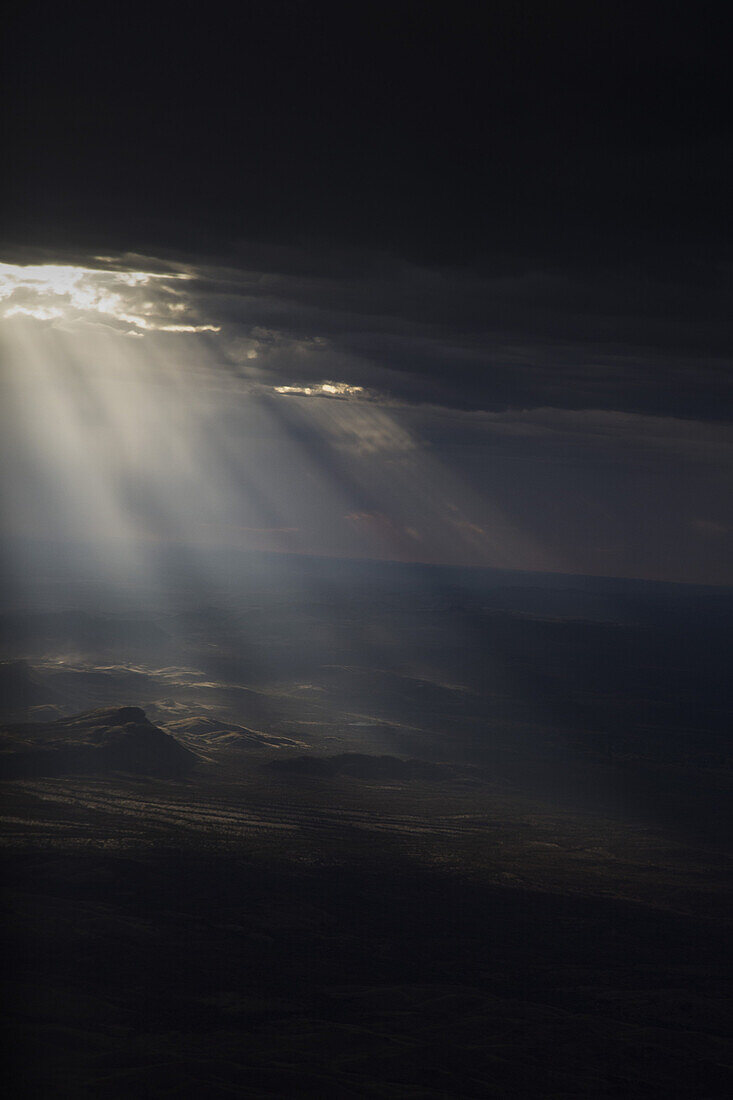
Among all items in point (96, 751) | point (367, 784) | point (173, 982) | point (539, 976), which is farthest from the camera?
point (367, 784)

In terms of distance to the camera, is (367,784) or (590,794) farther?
(590,794)

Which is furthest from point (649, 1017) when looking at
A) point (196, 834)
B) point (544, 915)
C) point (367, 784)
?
point (367, 784)

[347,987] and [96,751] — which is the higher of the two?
[96,751]

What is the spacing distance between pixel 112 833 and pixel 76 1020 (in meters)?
49.8

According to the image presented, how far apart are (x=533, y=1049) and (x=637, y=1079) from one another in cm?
887

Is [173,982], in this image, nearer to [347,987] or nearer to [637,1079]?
[347,987]

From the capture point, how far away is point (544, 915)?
359 ft

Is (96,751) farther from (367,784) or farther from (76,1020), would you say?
(76,1020)

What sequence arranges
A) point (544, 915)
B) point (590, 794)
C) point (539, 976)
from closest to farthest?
1. point (539, 976)
2. point (544, 915)
3. point (590, 794)

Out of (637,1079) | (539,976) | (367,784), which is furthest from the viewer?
(367,784)

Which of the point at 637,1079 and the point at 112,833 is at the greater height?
the point at 112,833

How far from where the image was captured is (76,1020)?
2990 inches

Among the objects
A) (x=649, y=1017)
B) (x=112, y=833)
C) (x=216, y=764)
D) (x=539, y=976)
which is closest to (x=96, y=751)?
(x=216, y=764)

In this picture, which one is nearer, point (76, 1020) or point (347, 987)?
point (76, 1020)
